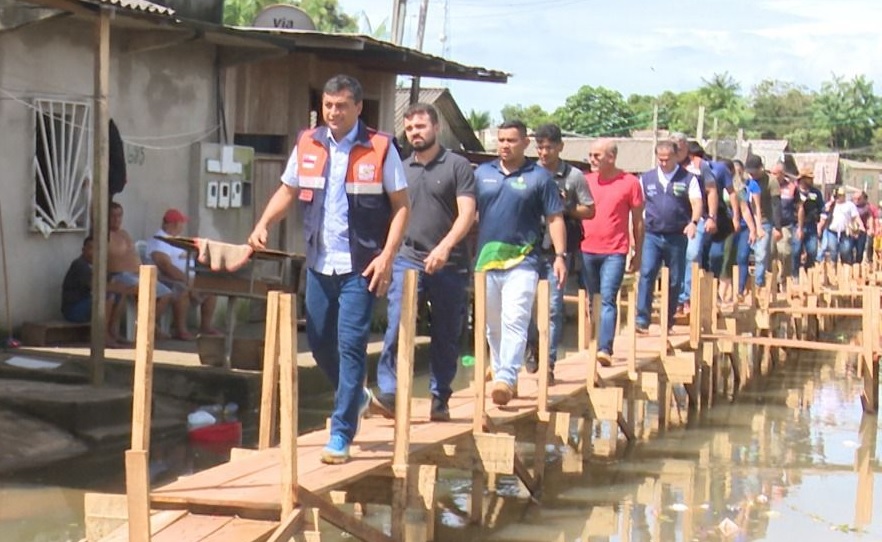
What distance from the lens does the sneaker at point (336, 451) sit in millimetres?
7074

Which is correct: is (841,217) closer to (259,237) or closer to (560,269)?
(560,269)

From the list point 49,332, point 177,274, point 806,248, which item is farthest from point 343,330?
point 806,248

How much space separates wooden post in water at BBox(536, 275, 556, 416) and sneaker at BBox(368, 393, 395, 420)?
127 centimetres

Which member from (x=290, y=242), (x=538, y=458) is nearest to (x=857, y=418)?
(x=538, y=458)

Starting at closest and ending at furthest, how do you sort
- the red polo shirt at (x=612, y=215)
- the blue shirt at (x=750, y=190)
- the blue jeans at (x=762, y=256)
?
the red polo shirt at (x=612, y=215), the blue shirt at (x=750, y=190), the blue jeans at (x=762, y=256)

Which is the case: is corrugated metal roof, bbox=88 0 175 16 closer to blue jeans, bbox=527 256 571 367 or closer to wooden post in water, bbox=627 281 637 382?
blue jeans, bbox=527 256 571 367

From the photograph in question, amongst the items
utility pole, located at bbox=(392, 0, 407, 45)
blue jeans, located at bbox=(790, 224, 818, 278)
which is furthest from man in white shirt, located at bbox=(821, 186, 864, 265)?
utility pole, located at bbox=(392, 0, 407, 45)

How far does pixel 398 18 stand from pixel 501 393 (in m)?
16.7

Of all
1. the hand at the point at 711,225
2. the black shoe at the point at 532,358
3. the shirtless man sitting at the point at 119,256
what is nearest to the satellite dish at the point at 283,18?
the shirtless man sitting at the point at 119,256

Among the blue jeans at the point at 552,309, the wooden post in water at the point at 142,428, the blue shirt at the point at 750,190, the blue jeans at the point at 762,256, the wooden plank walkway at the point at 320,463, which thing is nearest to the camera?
the wooden post in water at the point at 142,428

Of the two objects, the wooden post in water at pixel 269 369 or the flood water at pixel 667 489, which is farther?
the flood water at pixel 667 489

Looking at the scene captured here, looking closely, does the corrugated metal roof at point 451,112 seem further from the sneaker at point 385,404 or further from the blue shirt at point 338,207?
the blue shirt at point 338,207

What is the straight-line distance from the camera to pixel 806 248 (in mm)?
21203

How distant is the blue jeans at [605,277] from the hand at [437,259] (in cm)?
323
